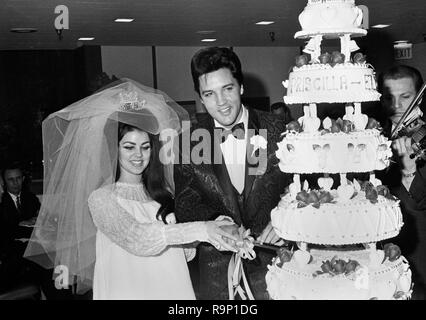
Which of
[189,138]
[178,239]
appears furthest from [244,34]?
[178,239]

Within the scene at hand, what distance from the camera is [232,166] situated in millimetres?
2035

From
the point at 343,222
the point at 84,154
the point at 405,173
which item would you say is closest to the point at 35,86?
the point at 84,154

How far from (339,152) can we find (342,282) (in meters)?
0.34

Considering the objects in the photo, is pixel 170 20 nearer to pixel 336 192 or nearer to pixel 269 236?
pixel 269 236

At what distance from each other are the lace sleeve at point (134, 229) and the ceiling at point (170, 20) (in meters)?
2.16

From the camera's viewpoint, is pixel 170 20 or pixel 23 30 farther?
pixel 170 20

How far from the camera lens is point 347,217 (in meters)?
1.58

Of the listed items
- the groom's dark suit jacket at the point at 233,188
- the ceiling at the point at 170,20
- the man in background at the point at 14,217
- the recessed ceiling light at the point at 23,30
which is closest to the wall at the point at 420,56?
the ceiling at the point at 170,20

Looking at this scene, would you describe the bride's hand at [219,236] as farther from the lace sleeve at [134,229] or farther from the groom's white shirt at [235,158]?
the groom's white shirt at [235,158]

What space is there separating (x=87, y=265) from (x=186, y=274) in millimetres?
377

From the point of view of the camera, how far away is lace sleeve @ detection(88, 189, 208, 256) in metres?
1.75

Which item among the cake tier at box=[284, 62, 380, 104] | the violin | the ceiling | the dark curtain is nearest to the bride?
→ the cake tier at box=[284, 62, 380, 104]

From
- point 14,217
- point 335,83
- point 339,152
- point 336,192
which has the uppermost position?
point 335,83

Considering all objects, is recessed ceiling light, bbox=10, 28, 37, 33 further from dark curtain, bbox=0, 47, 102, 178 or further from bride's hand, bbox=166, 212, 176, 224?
bride's hand, bbox=166, 212, 176, 224
